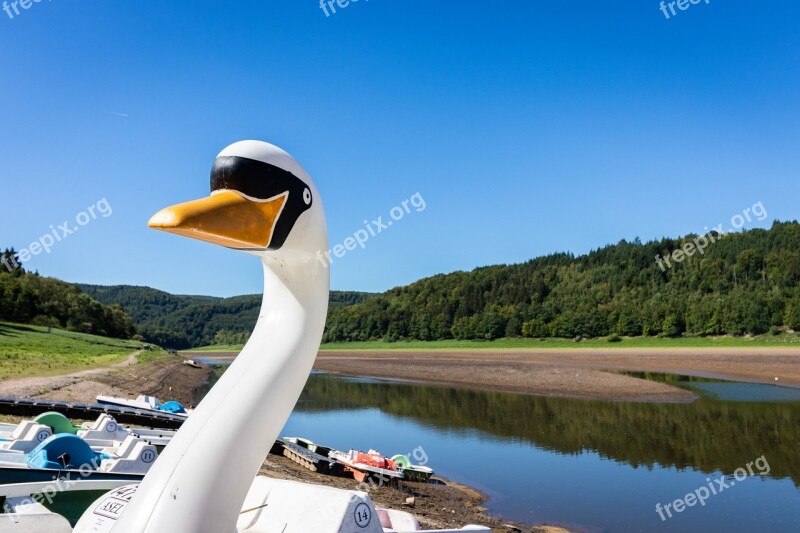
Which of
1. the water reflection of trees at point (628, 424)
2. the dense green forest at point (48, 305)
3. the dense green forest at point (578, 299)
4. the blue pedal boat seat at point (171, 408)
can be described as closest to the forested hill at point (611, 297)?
the dense green forest at point (578, 299)

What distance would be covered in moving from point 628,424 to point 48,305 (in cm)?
7305

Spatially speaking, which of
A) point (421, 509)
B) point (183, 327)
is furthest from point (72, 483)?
point (183, 327)

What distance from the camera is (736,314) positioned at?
65.2 metres

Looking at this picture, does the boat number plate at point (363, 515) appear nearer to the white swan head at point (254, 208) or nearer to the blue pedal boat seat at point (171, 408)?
the white swan head at point (254, 208)

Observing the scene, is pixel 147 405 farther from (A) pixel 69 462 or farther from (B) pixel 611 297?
(B) pixel 611 297

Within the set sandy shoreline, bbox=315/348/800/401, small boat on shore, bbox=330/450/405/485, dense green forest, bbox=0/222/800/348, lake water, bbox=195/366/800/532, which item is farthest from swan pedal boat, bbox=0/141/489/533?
dense green forest, bbox=0/222/800/348

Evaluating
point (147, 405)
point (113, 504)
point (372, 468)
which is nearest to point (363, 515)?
point (113, 504)

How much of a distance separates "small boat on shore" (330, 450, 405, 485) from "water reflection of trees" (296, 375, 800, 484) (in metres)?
7.40

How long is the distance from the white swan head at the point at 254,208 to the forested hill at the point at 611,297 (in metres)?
70.2

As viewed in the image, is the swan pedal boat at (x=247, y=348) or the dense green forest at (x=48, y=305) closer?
the swan pedal boat at (x=247, y=348)

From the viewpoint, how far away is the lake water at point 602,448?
47.8ft

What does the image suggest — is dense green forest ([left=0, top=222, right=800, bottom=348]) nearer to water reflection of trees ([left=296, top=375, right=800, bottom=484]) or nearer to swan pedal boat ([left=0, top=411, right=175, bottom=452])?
water reflection of trees ([left=296, top=375, right=800, bottom=484])

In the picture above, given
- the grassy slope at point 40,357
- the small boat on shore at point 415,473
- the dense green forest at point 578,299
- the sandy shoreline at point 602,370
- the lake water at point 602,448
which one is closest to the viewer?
the lake water at point 602,448

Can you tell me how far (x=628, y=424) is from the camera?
84.8 feet
